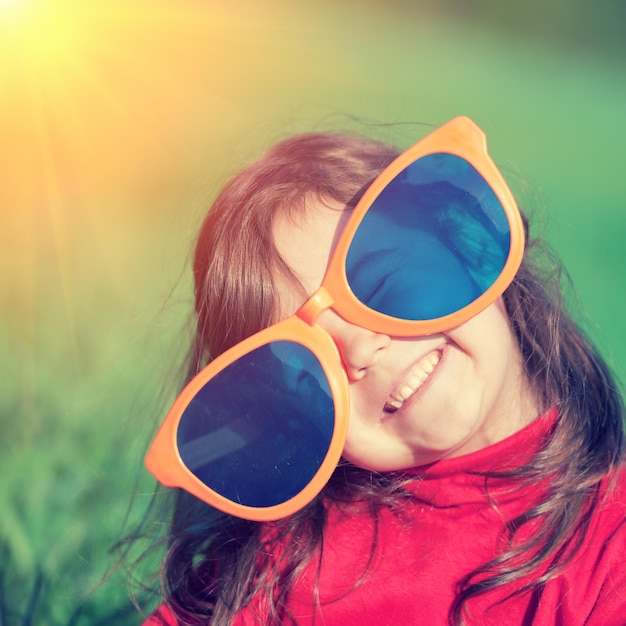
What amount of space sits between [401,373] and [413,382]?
0.05ft

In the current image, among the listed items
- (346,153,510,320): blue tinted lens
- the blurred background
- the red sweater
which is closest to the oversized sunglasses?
(346,153,510,320): blue tinted lens

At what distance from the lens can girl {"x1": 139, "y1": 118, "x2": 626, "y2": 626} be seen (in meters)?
0.82

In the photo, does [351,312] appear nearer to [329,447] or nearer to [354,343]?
[354,343]

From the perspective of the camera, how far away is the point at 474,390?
2.78 ft

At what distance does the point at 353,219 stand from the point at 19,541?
734 millimetres

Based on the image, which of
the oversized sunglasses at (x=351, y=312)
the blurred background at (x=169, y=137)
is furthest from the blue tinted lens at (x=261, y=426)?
the blurred background at (x=169, y=137)

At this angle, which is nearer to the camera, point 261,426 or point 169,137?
point 261,426

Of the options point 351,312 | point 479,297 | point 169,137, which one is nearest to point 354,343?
point 351,312

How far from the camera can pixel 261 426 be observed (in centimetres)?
84

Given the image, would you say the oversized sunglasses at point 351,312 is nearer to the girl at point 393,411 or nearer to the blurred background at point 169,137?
the girl at point 393,411

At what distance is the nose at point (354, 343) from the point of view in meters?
0.83

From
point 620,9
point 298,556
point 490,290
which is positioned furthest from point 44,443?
point 620,9

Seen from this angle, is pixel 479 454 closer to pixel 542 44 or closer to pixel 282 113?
pixel 282 113

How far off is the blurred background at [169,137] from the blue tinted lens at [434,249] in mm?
429
